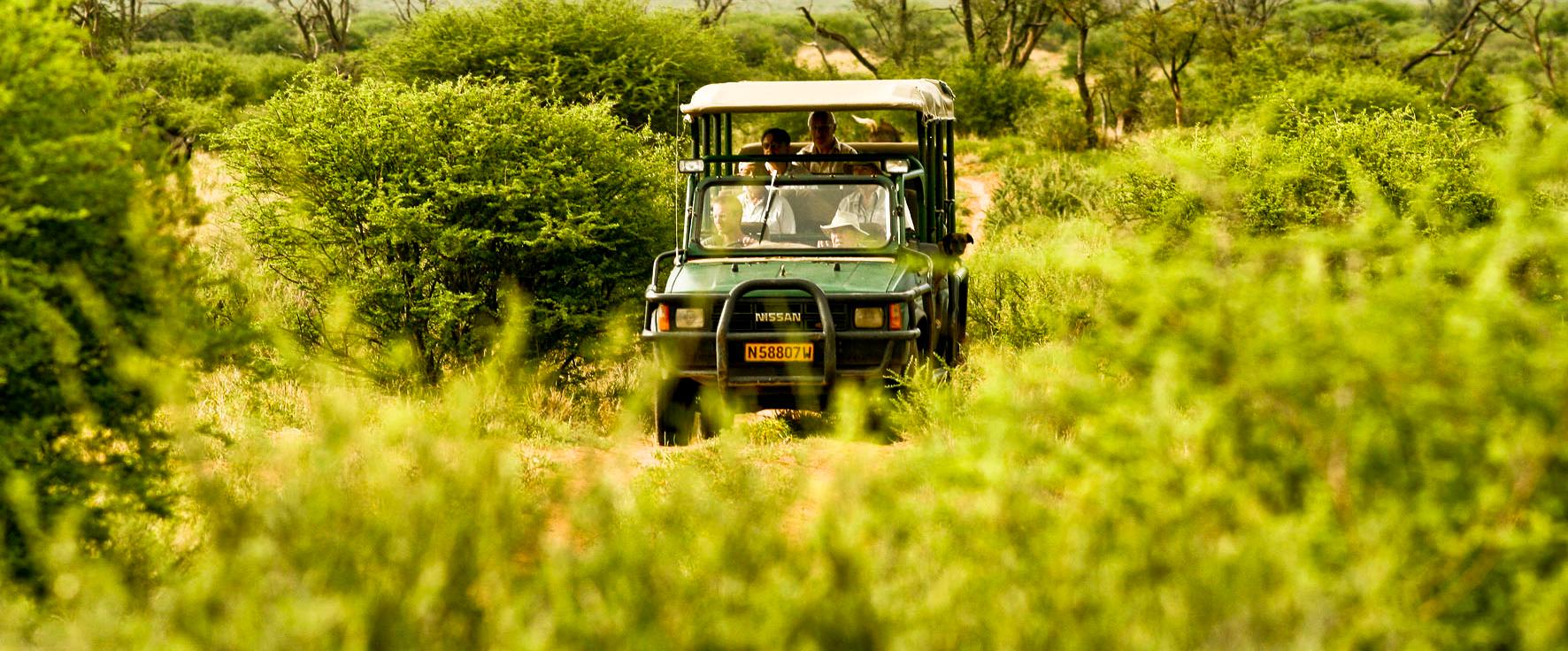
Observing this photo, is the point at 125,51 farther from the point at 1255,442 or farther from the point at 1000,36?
the point at 1255,442

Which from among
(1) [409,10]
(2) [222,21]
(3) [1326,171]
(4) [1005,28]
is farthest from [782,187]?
(2) [222,21]

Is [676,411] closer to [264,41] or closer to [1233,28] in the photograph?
[1233,28]

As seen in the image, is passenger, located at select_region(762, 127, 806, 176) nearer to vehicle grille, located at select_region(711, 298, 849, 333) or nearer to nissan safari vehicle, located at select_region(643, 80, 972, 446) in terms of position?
nissan safari vehicle, located at select_region(643, 80, 972, 446)

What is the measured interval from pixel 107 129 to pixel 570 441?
4.05 meters

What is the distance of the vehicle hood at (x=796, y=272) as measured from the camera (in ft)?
27.3

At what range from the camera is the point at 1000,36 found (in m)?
44.8

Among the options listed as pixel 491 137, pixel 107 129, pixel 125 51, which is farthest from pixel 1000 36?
pixel 107 129

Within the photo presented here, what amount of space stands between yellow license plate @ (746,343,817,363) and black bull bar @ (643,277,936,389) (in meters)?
0.03

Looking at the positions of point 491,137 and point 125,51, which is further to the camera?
point 125,51

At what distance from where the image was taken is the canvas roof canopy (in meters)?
9.56

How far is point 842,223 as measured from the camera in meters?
9.18

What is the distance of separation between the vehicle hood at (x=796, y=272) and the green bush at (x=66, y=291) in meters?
3.79

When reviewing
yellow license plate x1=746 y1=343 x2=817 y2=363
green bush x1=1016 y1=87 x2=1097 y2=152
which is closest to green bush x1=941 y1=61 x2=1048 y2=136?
green bush x1=1016 y1=87 x2=1097 y2=152

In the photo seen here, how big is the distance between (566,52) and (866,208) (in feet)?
44.1
